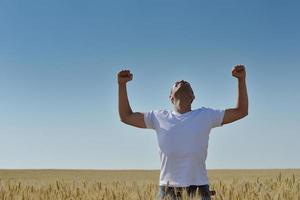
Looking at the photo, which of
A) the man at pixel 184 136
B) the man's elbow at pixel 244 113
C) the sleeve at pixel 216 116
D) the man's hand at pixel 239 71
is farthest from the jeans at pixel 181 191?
the man's hand at pixel 239 71

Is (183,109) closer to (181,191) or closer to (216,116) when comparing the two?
(216,116)

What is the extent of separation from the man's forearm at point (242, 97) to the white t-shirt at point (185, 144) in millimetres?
182

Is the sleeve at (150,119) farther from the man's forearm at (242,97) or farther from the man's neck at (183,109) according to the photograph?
the man's forearm at (242,97)

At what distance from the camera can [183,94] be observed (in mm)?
4266

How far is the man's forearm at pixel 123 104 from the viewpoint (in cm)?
453

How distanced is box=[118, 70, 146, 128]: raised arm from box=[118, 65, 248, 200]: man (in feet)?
0.08

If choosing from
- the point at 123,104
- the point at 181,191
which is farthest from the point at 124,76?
the point at 181,191

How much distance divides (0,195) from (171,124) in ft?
8.82

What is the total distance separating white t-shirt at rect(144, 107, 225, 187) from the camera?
13.6ft

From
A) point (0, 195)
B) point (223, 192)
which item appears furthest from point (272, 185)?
point (0, 195)

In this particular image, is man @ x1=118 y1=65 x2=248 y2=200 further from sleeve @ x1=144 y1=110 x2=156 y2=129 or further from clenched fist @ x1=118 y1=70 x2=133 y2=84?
clenched fist @ x1=118 y1=70 x2=133 y2=84

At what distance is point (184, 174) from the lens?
4.14 meters

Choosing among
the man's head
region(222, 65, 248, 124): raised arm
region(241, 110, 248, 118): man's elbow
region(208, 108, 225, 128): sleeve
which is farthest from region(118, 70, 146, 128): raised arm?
region(241, 110, 248, 118): man's elbow

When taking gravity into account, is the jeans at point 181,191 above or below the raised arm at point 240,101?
below
